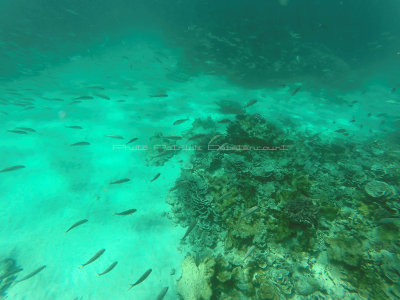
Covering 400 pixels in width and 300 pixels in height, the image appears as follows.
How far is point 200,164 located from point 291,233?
170 inches

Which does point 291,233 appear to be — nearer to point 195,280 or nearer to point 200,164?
point 195,280

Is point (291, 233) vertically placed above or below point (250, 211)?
below

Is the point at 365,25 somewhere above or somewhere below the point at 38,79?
above

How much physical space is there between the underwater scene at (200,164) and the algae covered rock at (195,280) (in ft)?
0.18

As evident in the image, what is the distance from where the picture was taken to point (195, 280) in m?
4.50

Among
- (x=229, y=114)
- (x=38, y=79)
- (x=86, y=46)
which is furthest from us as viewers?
(x=38, y=79)

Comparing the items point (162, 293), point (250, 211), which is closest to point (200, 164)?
point (250, 211)

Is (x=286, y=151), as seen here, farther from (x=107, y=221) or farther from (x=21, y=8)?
(x=21, y=8)

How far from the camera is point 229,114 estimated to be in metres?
17.2

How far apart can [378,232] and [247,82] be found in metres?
22.0

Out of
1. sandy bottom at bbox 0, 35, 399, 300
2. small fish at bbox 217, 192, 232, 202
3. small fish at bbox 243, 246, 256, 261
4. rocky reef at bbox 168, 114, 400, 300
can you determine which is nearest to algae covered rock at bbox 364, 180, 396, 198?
rocky reef at bbox 168, 114, 400, 300

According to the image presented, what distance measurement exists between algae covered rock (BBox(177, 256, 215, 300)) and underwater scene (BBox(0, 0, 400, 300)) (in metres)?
0.06

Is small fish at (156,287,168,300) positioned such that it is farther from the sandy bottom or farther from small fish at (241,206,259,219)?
small fish at (241,206,259,219)

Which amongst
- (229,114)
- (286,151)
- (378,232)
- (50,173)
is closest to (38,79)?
(50,173)
